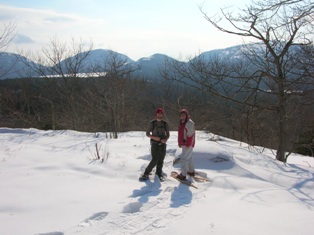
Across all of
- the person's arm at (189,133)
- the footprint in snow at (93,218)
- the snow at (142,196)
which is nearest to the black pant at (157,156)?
the snow at (142,196)

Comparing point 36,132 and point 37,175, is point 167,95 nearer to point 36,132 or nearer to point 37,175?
point 36,132

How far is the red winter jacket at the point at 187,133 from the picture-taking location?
21.1 ft

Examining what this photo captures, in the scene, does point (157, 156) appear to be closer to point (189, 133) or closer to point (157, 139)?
point (157, 139)

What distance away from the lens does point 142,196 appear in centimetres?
535

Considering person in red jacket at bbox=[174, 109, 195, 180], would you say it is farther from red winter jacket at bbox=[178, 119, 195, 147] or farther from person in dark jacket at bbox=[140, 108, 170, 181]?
person in dark jacket at bbox=[140, 108, 170, 181]

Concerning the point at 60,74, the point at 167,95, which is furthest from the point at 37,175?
the point at 167,95

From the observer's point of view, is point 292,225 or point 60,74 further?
point 60,74

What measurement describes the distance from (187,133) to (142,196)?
1.82 meters

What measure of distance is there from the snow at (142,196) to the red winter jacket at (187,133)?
91 cm

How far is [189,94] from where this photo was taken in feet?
101

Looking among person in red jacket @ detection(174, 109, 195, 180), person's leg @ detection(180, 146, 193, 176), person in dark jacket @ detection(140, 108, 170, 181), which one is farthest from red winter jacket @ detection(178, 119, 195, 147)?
person in dark jacket @ detection(140, 108, 170, 181)

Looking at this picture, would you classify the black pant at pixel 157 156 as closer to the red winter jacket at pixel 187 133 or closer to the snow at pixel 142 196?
the snow at pixel 142 196

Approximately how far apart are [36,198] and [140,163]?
3269 mm

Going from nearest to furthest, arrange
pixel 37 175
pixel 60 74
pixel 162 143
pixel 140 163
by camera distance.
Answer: pixel 37 175 < pixel 162 143 < pixel 140 163 < pixel 60 74
